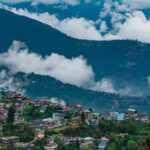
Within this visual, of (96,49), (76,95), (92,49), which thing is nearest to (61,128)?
(76,95)

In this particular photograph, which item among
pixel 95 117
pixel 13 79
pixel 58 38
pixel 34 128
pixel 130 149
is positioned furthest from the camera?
pixel 58 38

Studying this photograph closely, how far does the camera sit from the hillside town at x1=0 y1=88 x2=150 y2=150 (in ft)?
211

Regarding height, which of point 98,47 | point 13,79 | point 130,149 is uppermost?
point 98,47

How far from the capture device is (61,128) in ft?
234

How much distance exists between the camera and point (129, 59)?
18925 cm

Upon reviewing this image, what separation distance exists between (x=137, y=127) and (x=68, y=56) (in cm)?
12442

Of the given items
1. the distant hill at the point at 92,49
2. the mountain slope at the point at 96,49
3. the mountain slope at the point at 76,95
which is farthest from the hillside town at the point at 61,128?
the mountain slope at the point at 96,49

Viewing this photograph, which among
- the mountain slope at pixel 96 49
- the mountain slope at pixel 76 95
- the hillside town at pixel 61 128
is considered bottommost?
the hillside town at pixel 61 128

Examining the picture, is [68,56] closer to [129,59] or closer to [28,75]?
[129,59]

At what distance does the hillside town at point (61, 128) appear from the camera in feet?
211

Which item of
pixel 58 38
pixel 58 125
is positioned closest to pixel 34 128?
pixel 58 125

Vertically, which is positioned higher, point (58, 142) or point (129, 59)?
point (129, 59)

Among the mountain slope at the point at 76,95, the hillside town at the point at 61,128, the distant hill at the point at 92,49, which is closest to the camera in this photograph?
the hillside town at the point at 61,128

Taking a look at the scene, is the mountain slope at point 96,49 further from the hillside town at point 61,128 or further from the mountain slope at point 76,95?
the hillside town at point 61,128
